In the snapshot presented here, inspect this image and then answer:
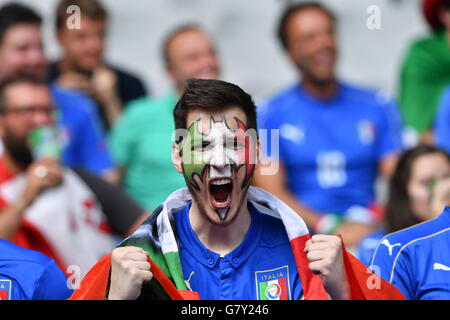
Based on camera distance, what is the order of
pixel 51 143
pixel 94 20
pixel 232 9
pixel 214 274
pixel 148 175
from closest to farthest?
pixel 214 274
pixel 51 143
pixel 148 175
pixel 94 20
pixel 232 9

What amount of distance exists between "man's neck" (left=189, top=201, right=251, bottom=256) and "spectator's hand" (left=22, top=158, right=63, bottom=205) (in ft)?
6.90

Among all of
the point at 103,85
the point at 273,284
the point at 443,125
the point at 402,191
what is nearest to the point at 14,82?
the point at 103,85

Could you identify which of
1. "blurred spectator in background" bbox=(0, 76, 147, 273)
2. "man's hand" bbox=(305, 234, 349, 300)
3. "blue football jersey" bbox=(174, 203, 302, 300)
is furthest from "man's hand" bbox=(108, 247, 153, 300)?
"blurred spectator in background" bbox=(0, 76, 147, 273)

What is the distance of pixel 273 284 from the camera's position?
295cm

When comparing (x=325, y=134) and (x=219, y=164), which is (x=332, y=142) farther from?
(x=219, y=164)

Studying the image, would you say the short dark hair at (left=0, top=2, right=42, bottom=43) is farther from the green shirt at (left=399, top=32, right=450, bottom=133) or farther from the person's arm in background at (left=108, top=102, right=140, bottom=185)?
the green shirt at (left=399, top=32, right=450, bottom=133)

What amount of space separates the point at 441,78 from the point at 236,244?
3.50 metres

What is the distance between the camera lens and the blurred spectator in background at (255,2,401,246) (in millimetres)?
5477

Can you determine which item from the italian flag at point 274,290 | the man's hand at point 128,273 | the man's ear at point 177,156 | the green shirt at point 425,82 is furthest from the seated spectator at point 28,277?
the green shirt at point 425,82

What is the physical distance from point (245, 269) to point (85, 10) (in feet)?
10.8

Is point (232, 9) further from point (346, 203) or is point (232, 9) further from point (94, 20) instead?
point (346, 203)

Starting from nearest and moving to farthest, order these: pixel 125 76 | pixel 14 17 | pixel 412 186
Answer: pixel 412 186 < pixel 14 17 < pixel 125 76

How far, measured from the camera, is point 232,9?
276 inches
